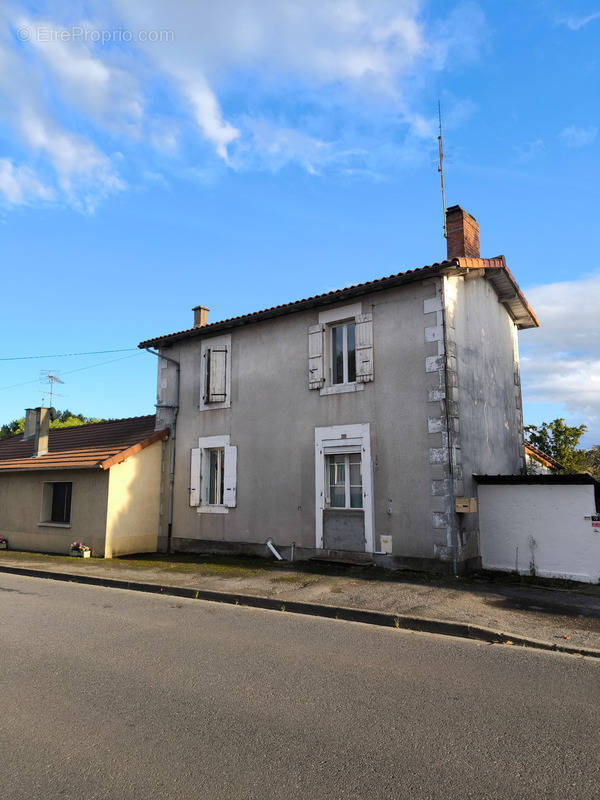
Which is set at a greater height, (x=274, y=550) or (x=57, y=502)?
(x=57, y=502)

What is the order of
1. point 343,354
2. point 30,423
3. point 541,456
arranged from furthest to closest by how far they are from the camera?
1. point 30,423
2. point 541,456
3. point 343,354

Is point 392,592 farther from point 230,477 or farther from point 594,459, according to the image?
point 594,459

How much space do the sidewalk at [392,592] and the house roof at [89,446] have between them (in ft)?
9.07

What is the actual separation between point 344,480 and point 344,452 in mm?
610

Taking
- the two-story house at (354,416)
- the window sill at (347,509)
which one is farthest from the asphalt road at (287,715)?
the window sill at (347,509)

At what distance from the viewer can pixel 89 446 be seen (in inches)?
616

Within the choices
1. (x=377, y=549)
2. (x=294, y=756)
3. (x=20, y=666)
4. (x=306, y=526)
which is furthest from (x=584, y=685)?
(x=306, y=526)

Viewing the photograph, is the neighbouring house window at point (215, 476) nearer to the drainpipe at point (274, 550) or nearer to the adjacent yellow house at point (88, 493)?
the adjacent yellow house at point (88, 493)

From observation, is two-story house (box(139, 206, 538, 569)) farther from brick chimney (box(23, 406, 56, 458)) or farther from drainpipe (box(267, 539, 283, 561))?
brick chimney (box(23, 406, 56, 458))

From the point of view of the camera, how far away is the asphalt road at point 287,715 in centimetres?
310

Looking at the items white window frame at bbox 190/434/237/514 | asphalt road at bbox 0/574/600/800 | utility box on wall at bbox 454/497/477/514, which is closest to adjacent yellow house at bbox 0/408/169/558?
white window frame at bbox 190/434/237/514

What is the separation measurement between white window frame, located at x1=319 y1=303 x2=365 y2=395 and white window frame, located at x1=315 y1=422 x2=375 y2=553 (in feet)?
2.71

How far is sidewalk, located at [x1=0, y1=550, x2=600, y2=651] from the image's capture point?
664 centimetres

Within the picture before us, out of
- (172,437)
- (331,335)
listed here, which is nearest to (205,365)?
(172,437)
